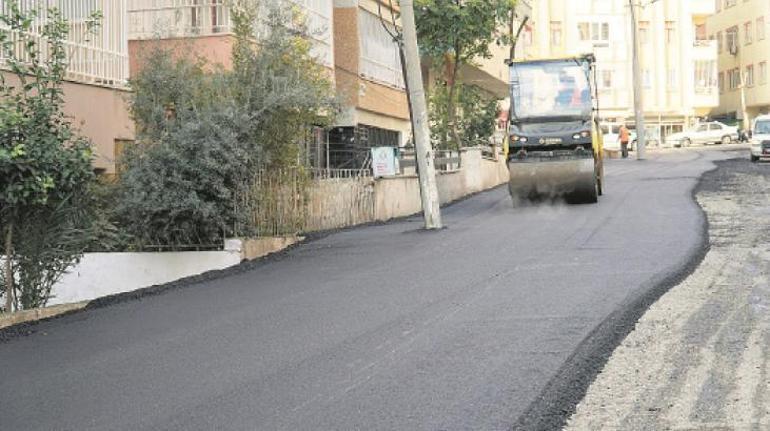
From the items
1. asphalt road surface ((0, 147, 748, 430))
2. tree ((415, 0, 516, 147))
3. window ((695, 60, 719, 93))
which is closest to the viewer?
asphalt road surface ((0, 147, 748, 430))

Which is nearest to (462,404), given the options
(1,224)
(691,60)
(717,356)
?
(717,356)

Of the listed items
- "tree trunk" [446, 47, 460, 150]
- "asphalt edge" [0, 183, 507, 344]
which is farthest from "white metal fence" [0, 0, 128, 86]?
"tree trunk" [446, 47, 460, 150]

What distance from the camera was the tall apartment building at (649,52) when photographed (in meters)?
85.1

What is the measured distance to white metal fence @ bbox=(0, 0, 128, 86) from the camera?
714 inches

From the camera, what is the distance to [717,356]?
30.0ft

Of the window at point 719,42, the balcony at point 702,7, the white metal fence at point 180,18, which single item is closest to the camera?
the white metal fence at point 180,18

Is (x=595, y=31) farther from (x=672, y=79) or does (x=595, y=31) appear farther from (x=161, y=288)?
(x=161, y=288)

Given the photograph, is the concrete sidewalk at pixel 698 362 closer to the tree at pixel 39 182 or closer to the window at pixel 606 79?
the tree at pixel 39 182

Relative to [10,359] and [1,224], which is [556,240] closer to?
[1,224]

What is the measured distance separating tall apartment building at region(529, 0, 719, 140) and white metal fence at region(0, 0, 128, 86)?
66315 mm

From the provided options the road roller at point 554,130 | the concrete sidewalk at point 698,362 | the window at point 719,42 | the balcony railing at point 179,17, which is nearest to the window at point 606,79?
the window at point 719,42

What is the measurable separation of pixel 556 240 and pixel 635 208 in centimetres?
615

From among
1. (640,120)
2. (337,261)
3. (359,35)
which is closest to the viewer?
(337,261)

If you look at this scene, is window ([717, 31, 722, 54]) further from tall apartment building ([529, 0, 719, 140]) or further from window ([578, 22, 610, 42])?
window ([578, 22, 610, 42])
